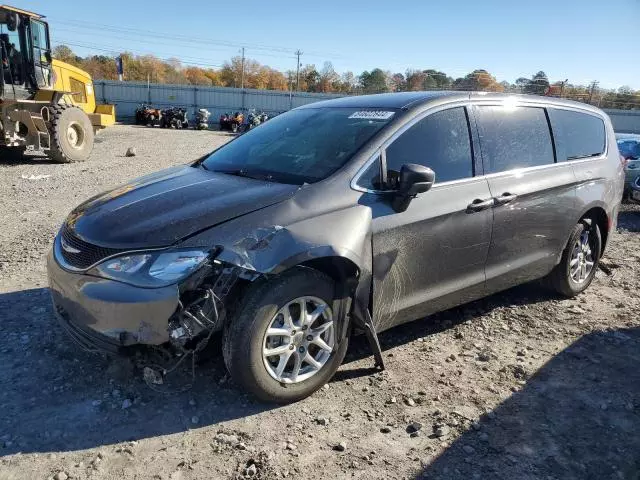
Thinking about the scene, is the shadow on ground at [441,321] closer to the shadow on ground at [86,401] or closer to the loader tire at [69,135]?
the shadow on ground at [86,401]

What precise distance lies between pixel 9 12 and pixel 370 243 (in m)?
12.0

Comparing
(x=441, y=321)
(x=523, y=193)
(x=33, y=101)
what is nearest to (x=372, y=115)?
(x=523, y=193)

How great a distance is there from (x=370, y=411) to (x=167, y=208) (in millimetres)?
1713

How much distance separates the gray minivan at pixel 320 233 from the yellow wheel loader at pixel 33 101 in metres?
9.43

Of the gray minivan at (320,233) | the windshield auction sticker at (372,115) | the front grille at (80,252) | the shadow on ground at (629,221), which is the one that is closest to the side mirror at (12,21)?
the gray minivan at (320,233)

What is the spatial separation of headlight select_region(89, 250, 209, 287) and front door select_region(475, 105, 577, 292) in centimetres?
229

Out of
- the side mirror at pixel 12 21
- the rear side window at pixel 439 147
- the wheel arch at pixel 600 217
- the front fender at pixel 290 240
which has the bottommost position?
the wheel arch at pixel 600 217

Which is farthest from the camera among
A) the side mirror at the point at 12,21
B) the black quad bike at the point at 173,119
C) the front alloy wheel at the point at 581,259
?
the black quad bike at the point at 173,119

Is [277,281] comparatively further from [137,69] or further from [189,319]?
[137,69]

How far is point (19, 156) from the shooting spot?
13125 mm

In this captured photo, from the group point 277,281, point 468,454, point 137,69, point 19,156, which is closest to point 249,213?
point 277,281

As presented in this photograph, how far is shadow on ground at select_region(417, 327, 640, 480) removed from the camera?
2689mm

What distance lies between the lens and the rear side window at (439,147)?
3.47 m

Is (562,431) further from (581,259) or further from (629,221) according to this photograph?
(629,221)
